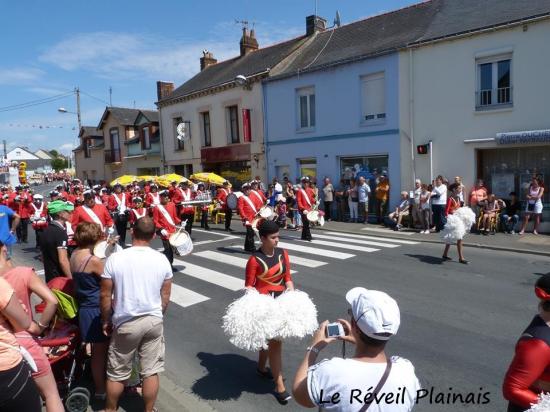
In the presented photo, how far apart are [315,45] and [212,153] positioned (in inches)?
335

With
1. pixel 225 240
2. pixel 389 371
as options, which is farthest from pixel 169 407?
pixel 225 240

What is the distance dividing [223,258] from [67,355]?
6619 mm

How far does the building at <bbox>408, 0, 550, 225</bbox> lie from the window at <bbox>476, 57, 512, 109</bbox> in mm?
29

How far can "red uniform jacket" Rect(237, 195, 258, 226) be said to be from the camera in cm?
1082

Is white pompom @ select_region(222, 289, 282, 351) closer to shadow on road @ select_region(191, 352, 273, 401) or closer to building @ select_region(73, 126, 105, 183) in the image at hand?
shadow on road @ select_region(191, 352, 273, 401)

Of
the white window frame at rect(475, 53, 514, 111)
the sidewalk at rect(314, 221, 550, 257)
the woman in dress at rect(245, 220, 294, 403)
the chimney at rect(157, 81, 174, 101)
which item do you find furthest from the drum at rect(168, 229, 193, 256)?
the chimney at rect(157, 81, 174, 101)

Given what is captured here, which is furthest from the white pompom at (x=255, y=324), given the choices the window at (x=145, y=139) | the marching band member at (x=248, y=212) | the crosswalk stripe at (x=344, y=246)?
the window at (x=145, y=139)

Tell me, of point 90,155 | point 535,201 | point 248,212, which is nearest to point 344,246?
point 248,212

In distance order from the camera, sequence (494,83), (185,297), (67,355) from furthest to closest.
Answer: (494,83)
(185,297)
(67,355)

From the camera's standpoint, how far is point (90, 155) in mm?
41188

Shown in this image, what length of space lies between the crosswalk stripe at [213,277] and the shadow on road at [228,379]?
9.52ft

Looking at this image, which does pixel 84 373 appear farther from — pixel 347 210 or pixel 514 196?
pixel 347 210

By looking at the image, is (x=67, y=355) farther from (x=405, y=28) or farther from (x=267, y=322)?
(x=405, y=28)

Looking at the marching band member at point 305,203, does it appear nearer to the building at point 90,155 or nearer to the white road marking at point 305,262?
the white road marking at point 305,262
